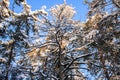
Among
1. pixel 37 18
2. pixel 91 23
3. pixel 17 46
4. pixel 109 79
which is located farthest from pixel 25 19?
pixel 109 79

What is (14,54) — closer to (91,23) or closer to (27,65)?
(27,65)

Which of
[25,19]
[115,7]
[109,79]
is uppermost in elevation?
[25,19]

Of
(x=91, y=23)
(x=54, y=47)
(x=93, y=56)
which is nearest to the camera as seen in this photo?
(x=91, y=23)

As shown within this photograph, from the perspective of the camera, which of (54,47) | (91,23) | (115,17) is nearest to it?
(115,17)

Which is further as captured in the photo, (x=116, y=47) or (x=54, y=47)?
(x=54, y=47)

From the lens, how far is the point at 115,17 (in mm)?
11547

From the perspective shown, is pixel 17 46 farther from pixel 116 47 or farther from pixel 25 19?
pixel 116 47

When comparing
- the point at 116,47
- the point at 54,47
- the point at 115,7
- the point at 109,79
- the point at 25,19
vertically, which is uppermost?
the point at 25,19

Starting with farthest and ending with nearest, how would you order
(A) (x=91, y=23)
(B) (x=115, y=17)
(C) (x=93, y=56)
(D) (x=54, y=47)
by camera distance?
(D) (x=54, y=47), (C) (x=93, y=56), (A) (x=91, y=23), (B) (x=115, y=17)

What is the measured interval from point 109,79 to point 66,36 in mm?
4757

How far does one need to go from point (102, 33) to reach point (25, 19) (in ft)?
22.7

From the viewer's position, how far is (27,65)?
58.3 feet

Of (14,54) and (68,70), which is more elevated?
(14,54)

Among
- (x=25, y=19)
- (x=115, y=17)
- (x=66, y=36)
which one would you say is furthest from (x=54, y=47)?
(x=115, y=17)
